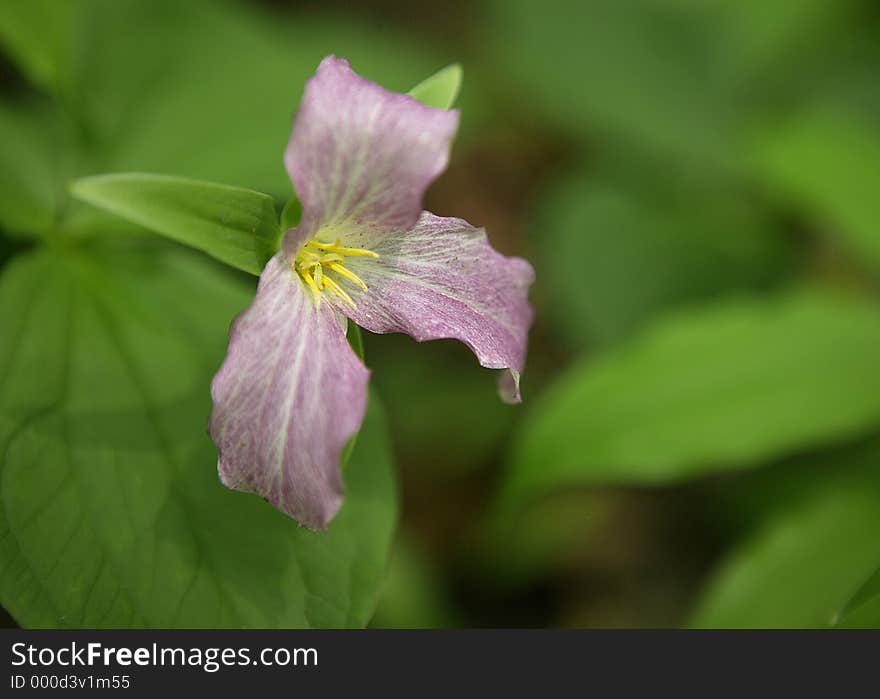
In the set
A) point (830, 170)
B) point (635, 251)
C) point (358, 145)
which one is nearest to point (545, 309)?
point (635, 251)

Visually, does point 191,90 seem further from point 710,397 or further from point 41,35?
point 710,397

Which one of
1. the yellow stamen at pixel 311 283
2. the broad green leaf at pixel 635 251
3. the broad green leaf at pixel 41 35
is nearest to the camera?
the yellow stamen at pixel 311 283

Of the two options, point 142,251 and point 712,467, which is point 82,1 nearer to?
point 142,251

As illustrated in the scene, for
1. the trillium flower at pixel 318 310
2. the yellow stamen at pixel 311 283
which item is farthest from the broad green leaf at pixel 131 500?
the yellow stamen at pixel 311 283

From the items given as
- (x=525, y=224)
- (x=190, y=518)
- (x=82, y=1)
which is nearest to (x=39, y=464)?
(x=190, y=518)

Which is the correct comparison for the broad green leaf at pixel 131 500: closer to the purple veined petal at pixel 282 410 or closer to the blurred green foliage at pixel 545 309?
the blurred green foliage at pixel 545 309
